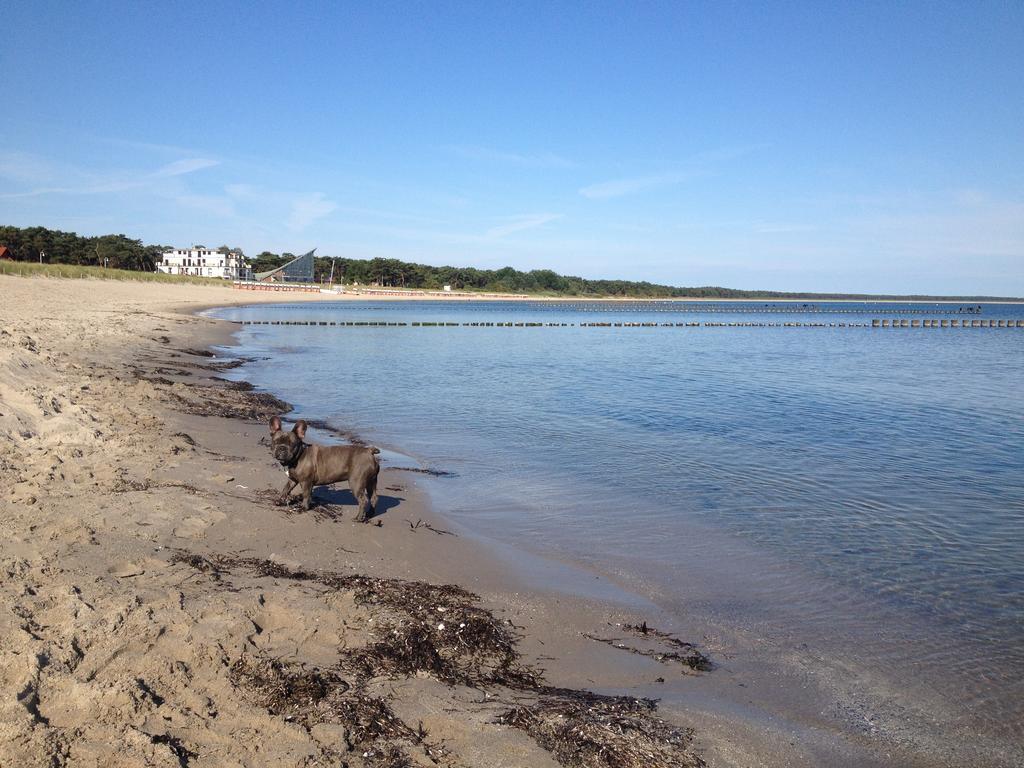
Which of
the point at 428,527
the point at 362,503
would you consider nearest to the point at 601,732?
the point at 428,527

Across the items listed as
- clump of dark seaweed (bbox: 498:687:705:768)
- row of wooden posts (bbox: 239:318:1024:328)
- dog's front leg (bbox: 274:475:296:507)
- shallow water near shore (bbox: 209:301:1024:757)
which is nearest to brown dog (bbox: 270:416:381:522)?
dog's front leg (bbox: 274:475:296:507)

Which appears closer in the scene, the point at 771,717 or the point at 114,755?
the point at 114,755

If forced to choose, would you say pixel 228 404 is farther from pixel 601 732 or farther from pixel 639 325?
pixel 639 325

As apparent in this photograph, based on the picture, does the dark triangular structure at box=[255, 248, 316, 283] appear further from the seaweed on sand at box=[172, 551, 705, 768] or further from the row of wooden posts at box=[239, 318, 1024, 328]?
the seaweed on sand at box=[172, 551, 705, 768]

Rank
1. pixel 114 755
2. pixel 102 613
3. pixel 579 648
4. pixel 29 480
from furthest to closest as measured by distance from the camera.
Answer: pixel 29 480, pixel 579 648, pixel 102 613, pixel 114 755

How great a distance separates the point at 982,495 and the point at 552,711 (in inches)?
369

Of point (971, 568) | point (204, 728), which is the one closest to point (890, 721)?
point (971, 568)

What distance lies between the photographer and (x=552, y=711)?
4059 mm

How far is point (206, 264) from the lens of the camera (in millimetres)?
147000

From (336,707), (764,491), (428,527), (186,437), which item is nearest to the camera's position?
(336,707)

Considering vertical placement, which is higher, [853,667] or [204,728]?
[204,728]

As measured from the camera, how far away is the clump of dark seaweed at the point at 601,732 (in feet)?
12.1

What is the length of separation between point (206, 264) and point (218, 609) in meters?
158

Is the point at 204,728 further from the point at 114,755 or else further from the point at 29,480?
the point at 29,480
